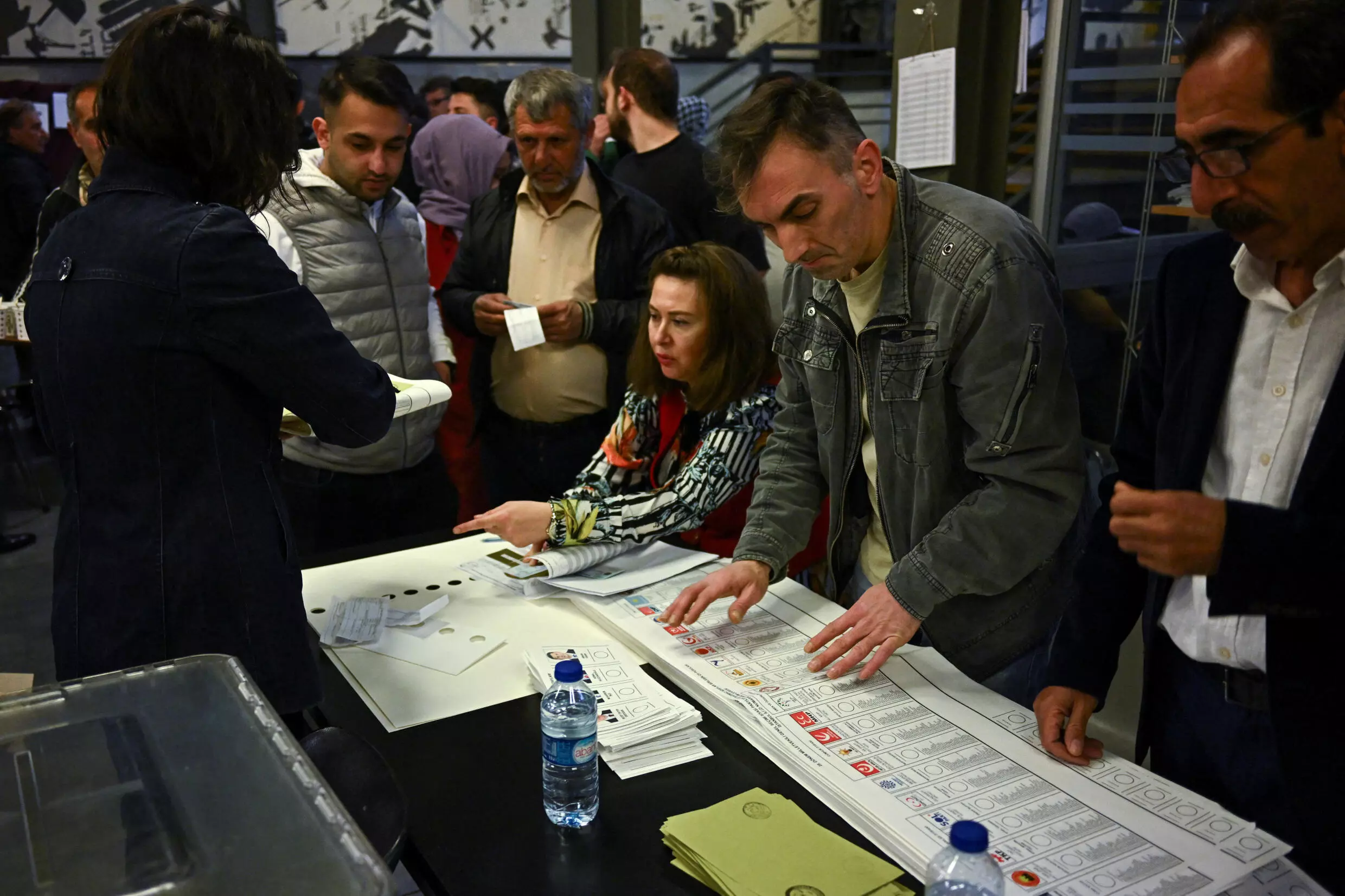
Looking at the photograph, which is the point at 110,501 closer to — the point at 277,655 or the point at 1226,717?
the point at 277,655

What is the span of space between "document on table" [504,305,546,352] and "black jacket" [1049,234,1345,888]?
1532 millimetres

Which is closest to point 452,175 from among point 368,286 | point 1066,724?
point 368,286

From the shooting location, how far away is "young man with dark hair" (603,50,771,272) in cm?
318

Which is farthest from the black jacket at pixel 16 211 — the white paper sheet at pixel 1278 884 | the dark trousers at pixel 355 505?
the white paper sheet at pixel 1278 884

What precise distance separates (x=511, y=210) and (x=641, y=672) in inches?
69.0

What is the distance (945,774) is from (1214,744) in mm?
344

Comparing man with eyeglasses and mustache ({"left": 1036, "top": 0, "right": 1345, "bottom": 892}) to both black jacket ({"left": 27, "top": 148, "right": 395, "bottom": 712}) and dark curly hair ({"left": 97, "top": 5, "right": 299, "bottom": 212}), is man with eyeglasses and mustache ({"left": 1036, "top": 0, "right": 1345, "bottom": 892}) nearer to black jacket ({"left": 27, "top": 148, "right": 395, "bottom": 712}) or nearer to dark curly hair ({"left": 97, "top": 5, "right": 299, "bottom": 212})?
black jacket ({"left": 27, "top": 148, "right": 395, "bottom": 712})

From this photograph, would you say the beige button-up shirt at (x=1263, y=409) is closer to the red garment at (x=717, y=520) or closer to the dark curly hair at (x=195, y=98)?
the red garment at (x=717, y=520)

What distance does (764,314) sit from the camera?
2.24m

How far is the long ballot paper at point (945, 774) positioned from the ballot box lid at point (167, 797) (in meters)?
0.63

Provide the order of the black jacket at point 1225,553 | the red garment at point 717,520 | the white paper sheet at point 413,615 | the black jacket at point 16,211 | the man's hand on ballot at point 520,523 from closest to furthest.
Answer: the black jacket at point 1225,553
the white paper sheet at point 413,615
the man's hand on ballot at point 520,523
the red garment at point 717,520
the black jacket at point 16,211

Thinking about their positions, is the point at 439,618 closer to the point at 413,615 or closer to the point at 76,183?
the point at 413,615

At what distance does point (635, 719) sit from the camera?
133 centimetres

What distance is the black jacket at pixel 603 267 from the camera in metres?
2.72
